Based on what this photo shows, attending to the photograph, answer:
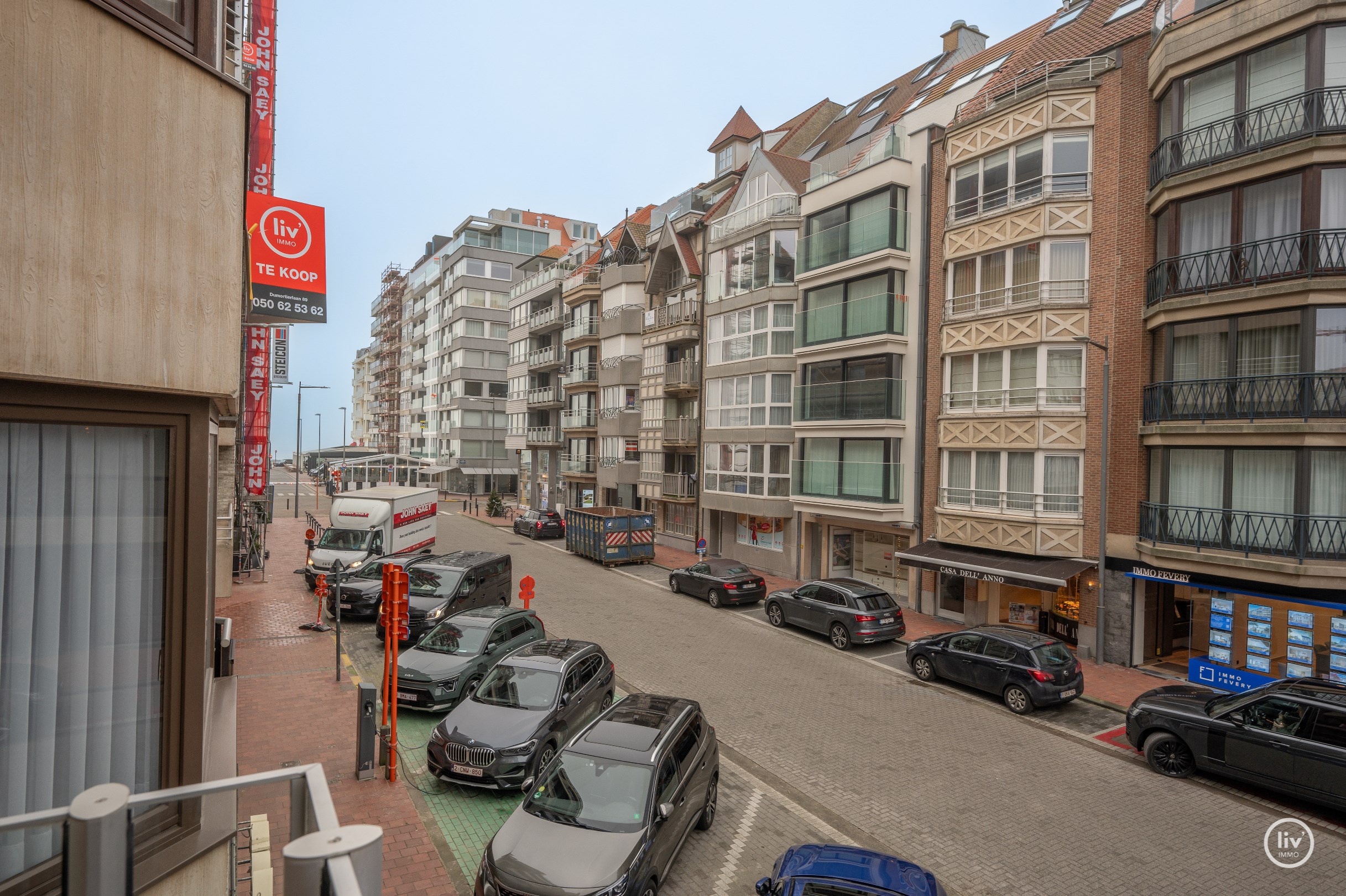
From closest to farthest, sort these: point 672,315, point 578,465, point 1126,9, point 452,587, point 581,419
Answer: point 452,587, point 1126,9, point 672,315, point 581,419, point 578,465

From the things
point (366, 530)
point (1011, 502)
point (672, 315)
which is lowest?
point (366, 530)

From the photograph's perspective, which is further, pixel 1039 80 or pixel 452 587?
pixel 1039 80

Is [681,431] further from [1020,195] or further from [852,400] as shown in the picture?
[1020,195]

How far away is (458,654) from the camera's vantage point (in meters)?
14.1

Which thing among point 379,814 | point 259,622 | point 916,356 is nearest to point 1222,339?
point 916,356

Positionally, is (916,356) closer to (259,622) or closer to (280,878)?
(259,622)

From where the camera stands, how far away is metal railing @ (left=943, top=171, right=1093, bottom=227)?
1892 cm

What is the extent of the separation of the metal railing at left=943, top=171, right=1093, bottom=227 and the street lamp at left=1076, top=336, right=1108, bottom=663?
394cm

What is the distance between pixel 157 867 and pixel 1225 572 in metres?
19.0

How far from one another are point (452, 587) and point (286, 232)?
9089 mm

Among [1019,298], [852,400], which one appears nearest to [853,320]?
[852,400]

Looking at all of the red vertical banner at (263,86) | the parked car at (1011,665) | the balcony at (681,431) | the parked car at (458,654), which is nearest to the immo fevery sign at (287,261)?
the red vertical banner at (263,86)

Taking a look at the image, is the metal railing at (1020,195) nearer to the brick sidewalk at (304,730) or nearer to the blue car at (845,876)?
the blue car at (845,876)

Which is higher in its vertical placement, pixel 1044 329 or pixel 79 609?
pixel 1044 329
